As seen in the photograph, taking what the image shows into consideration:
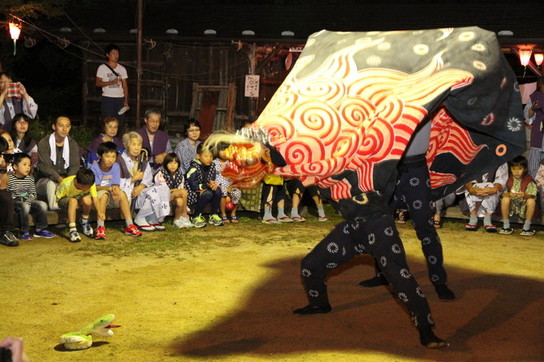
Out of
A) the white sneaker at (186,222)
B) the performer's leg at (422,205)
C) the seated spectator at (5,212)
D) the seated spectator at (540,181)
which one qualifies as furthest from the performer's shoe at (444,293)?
the seated spectator at (5,212)

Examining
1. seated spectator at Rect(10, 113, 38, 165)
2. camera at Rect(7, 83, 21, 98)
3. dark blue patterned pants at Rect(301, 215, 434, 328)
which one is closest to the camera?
dark blue patterned pants at Rect(301, 215, 434, 328)

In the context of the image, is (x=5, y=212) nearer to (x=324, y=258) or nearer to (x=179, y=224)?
(x=179, y=224)

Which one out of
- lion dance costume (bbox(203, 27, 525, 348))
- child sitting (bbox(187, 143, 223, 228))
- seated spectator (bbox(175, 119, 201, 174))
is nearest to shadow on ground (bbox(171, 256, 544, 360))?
lion dance costume (bbox(203, 27, 525, 348))

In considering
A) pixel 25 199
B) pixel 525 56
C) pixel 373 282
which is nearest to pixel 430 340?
pixel 373 282

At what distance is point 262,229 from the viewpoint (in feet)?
34.5

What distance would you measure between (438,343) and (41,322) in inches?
116

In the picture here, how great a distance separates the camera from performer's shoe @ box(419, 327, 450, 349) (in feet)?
18.2

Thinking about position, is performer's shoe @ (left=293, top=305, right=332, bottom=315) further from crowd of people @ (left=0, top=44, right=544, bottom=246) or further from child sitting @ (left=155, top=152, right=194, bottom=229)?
child sitting @ (left=155, top=152, right=194, bottom=229)

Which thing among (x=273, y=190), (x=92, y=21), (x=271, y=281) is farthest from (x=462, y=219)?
(x=92, y=21)

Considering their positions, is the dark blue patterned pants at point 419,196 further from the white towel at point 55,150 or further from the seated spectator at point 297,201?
the white towel at point 55,150

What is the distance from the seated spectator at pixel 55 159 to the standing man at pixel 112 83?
12.0 ft

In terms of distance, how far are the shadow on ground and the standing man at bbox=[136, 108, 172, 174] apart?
3566 mm

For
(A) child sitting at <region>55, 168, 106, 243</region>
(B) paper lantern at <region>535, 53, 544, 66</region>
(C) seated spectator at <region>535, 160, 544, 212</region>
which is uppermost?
(B) paper lantern at <region>535, 53, 544, 66</region>

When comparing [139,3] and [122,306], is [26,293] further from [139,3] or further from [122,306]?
[139,3]
